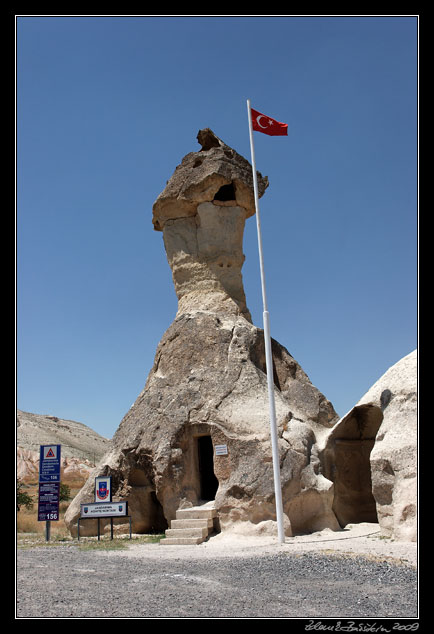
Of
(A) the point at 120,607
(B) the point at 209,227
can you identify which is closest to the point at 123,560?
(A) the point at 120,607

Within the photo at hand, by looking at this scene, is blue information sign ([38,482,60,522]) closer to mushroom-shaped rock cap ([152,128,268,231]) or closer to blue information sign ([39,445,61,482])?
blue information sign ([39,445,61,482])

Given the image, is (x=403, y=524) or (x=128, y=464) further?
(x=128, y=464)

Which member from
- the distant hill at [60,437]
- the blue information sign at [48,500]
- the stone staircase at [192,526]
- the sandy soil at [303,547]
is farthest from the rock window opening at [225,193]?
the distant hill at [60,437]

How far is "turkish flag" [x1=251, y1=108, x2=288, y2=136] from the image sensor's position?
15.7 meters

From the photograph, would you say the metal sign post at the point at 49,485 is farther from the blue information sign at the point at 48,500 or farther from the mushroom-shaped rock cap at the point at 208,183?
the mushroom-shaped rock cap at the point at 208,183

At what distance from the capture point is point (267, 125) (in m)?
15.9

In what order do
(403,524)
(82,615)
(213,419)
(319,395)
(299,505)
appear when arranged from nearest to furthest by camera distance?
1. (82,615)
2. (403,524)
3. (299,505)
4. (213,419)
5. (319,395)

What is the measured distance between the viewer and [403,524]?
1205cm

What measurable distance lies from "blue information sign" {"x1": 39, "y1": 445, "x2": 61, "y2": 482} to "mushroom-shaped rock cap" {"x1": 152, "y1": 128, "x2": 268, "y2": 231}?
9.18 metres

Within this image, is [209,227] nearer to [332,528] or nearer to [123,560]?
[332,528]

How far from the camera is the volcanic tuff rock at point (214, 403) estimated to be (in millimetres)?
14469

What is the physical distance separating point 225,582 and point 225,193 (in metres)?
15.2

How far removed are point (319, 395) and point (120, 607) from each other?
1266cm

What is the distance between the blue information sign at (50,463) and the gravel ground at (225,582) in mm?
2699
